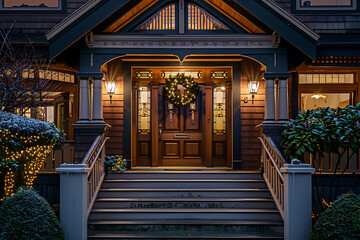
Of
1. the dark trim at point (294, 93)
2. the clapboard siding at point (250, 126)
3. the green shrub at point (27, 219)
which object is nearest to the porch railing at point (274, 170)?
the clapboard siding at point (250, 126)

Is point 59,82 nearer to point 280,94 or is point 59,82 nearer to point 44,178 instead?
point 44,178

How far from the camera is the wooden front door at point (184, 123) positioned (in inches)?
428

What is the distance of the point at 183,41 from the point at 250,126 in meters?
3.14

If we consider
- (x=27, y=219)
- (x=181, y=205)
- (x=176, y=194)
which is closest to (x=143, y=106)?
(x=176, y=194)

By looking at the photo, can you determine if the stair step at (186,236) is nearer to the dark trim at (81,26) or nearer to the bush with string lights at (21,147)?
the bush with string lights at (21,147)

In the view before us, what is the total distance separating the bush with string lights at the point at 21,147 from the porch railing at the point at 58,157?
693 mm

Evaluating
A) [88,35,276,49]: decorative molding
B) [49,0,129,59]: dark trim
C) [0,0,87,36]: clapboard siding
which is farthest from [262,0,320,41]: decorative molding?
[0,0,87,36]: clapboard siding

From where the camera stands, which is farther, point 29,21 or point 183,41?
point 29,21

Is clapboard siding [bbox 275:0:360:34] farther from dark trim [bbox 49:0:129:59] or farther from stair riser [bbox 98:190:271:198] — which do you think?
dark trim [bbox 49:0:129:59]

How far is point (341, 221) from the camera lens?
634 cm

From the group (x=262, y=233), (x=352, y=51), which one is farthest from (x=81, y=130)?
(x=352, y=51)

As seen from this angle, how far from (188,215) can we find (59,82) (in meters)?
5.24

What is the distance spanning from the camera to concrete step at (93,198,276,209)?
26.7ft

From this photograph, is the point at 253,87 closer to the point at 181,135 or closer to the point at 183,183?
the point at 181,135
